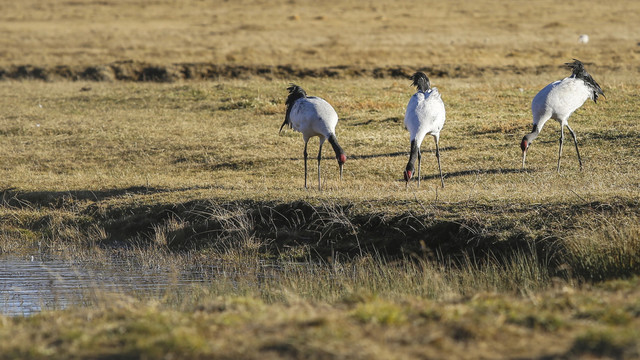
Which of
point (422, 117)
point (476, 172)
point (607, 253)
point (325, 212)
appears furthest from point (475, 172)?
point (607, 253)

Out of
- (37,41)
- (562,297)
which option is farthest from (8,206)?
(37,41)

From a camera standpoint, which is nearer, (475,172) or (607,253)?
(607,253)

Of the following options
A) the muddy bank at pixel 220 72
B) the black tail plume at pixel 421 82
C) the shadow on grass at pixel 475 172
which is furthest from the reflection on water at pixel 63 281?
the muddy bank at pixel 220 72

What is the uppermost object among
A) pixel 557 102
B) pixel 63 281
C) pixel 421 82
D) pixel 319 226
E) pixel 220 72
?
pixel 421 82

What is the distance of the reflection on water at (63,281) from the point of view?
9.09 metres

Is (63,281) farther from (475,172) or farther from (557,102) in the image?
(557,102)

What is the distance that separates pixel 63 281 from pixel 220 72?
23.3 m

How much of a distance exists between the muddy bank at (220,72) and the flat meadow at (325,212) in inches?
5.2

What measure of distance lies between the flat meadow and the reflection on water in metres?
0.39

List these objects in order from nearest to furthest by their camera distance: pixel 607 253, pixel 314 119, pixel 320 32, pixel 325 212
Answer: pixel 607 253 → pixel 325 212 → pixel 314 119 → pixel 320 32

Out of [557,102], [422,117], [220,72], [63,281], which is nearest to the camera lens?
[63,281]

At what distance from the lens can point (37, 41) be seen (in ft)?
148

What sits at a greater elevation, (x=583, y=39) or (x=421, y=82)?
(x=421, y=82)

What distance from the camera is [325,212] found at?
11.9 m
